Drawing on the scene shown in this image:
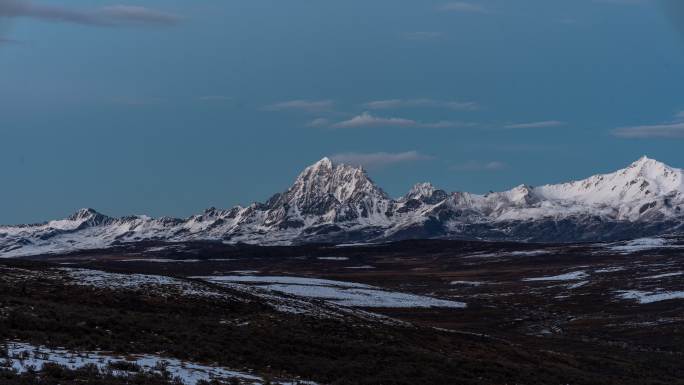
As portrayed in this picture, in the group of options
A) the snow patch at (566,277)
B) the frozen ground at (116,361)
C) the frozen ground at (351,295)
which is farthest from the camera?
the snow patch at (566,277)

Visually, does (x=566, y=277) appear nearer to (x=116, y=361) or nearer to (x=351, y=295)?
(x=351, y=295)

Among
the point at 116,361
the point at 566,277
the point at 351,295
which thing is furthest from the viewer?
the point at 566,277

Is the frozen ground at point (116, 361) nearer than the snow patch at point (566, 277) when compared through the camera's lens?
Yes

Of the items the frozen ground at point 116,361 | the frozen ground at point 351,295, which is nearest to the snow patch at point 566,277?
the frozen ground at point 351,295

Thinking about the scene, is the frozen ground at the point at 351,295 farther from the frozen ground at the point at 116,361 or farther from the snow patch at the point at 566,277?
the frozen ground at the point at 116,361

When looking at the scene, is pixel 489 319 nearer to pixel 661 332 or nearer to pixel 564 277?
pixel 661 332

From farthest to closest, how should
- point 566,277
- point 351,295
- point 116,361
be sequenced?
point 566,277, point 351,295, point 116,361

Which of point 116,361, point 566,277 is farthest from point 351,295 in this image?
point 566,277

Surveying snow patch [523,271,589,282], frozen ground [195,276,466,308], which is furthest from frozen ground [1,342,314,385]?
snow patch [523,271,589,282]

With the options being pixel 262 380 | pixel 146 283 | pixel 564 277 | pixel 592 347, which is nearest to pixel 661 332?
pixel 592 347

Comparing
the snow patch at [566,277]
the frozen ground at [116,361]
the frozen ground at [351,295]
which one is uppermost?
the frozen ground at [116,361]

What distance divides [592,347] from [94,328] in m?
42.1

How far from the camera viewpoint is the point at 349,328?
4984cm

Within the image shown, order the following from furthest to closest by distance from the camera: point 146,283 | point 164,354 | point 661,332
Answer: point 661,332
point 146,283
point 164,354
